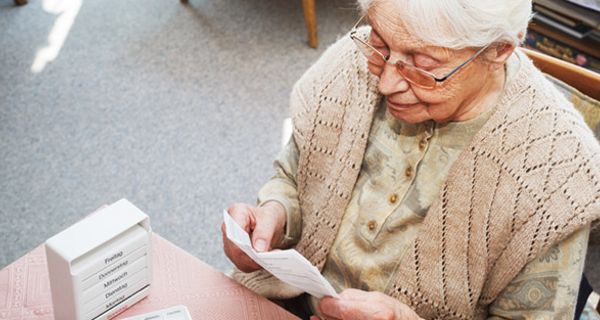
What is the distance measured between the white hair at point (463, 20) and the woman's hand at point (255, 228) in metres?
0.46

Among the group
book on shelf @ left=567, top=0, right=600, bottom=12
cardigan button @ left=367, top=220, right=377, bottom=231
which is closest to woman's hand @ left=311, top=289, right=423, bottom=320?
cardigan button @ left=367, top=220, right=377, bottom=231

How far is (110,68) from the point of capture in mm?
2818

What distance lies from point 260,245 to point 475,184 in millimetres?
387

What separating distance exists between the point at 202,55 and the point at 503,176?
1933mm

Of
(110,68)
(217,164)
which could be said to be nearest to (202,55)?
(110,68)

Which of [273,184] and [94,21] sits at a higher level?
[273,184]

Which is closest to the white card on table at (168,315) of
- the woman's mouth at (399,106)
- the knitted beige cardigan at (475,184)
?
the knitted beige cardigan at (475,184)

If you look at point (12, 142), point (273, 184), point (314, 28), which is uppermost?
point (273, 184)

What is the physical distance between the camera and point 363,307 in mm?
1122

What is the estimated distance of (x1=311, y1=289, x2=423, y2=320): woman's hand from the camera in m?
1.12

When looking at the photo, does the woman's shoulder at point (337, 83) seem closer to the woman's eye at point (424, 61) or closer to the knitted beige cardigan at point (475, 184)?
the knitted beige cardigan at point (475, 184)

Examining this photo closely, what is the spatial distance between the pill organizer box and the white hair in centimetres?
48

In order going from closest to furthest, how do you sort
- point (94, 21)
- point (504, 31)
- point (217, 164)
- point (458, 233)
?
point (504, 31) < point (458, 233) < point (217, 164) < point (94, 21)

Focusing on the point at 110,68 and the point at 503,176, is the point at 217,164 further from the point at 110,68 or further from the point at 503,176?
the point at 503,176
